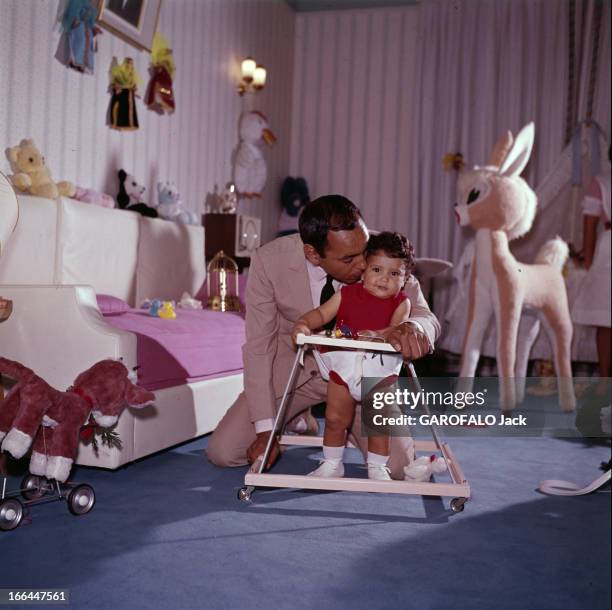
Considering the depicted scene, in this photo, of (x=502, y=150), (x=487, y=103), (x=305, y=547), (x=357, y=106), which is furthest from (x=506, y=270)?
(x=487, y=103)

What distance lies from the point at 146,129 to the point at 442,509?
98.0 inches

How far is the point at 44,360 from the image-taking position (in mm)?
1299

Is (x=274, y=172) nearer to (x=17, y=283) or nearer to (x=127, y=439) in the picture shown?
(x=127, y=439)

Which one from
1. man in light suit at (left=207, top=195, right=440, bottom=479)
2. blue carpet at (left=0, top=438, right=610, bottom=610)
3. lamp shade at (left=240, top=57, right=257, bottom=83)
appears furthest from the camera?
lamp shade at (left=240, top=57, right=257, bottom=83)

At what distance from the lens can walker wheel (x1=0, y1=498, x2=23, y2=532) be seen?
124cm

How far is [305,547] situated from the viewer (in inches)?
48.1

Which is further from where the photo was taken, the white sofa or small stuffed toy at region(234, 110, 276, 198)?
small stuffed toy at region(234, 110, 276, 198)

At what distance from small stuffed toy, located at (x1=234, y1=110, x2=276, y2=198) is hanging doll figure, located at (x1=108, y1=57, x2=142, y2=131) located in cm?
78

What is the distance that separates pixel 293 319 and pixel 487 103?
3.44m

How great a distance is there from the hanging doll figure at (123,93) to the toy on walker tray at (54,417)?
1.96 meters

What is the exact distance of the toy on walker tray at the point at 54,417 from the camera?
123cm

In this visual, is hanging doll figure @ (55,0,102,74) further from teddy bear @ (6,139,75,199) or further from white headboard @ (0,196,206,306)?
white headboard @ (0,196,206,306)

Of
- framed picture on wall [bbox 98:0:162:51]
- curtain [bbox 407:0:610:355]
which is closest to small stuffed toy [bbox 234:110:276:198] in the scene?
curtain [bbox 407:0:610:355]

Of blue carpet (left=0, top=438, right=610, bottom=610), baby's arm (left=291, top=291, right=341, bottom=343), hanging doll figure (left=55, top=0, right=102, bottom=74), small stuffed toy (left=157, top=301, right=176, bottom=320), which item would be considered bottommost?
blue carpet (left=0, top=438, right=610, bottom=610)
